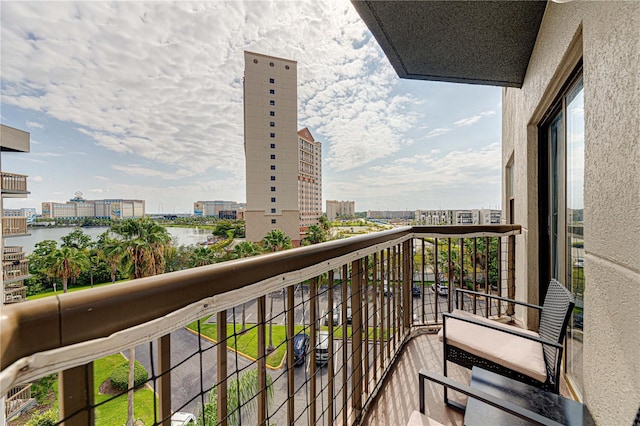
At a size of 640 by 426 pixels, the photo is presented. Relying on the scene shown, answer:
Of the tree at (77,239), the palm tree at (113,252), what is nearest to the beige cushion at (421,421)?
the palm tree at (113,252)

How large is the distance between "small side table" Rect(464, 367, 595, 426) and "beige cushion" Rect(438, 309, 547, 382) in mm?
100

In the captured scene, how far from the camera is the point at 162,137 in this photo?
1208 inches

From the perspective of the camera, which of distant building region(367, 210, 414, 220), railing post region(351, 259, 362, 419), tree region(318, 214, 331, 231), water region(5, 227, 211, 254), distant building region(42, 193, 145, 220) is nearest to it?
railing post region(351, 259, 362, 419)

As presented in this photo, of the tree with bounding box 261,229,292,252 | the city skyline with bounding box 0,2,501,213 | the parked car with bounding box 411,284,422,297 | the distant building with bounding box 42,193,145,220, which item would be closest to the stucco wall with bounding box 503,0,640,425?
the parked car with bounding box 411,284,422,297

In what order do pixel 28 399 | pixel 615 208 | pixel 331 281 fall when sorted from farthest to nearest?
pixel 28 399 → pixel 331 281 → pixel 615 208

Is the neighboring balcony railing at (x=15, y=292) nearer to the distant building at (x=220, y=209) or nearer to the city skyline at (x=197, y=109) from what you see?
the city skyline at (x=197, y=109)

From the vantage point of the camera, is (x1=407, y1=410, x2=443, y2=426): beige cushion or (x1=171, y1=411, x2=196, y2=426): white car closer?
(x1=171, y1=411, x2=196, y2=426): white car

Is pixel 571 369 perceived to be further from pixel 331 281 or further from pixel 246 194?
pixel 246 194

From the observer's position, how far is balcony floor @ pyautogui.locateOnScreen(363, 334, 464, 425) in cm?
157

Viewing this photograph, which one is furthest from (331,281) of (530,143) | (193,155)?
(193,155)

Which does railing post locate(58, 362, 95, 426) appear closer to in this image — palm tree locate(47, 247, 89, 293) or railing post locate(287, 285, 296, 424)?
railing post locate(287, 285, 296, 424)

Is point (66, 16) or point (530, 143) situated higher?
point (66, 16)

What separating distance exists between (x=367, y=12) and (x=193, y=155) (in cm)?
3431

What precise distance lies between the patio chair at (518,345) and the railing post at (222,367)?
1382 mm
